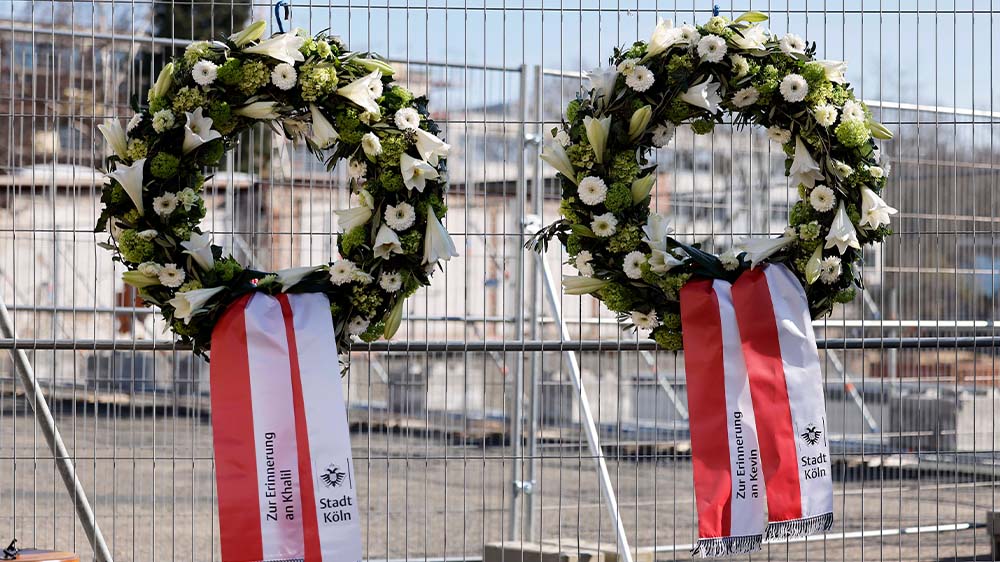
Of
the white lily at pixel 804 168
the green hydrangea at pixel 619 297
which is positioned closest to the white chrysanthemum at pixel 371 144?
the green hydrangea at pixel 619 297

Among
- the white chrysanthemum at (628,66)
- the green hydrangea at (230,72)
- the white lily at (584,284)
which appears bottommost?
the white lily at (584,284)

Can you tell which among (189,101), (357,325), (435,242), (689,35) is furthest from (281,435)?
(689,35)

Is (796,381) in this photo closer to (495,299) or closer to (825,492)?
(825,492)

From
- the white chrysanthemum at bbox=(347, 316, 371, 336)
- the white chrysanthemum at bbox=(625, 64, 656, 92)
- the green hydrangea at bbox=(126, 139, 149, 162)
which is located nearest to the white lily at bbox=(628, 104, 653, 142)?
the white chrysanthemum at bbox=(625, 64, 656, 92)

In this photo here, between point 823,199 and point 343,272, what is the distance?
173cm

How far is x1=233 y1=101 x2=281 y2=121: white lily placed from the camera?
425cm

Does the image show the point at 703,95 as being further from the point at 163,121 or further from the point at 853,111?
the point at 163,121

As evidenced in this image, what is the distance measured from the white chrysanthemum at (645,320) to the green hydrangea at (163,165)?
1.72 m

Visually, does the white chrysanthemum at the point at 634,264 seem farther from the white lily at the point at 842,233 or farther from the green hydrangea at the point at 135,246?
the green hydrangea at the point at 135,246

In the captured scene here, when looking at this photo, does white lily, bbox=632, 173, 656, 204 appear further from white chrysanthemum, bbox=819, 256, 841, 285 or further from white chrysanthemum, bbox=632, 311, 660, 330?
white chrysanthemum, bbox=819, 256, 841, 285

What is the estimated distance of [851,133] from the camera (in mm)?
4336

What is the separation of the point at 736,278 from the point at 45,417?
285 centimetres

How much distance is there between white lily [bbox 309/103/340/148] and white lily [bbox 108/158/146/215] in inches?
23.6

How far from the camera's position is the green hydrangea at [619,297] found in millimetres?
4387
